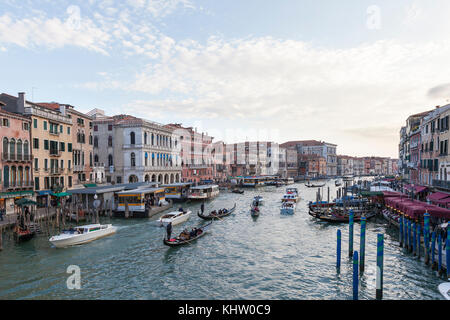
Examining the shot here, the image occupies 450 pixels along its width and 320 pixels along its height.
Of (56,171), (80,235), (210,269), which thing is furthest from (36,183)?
(210,269)

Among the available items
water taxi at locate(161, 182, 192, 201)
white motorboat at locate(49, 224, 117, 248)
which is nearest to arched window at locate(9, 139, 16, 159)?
white motorboat at locate(49, 224, 117, 248)

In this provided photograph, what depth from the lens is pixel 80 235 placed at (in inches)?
837

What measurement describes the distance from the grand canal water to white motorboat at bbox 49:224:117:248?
0.51 meters

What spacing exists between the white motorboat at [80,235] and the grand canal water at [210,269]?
0.51 metres

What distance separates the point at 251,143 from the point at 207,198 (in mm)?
70948

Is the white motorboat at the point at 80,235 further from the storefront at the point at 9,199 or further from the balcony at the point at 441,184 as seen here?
the balcony at the point at 441,184

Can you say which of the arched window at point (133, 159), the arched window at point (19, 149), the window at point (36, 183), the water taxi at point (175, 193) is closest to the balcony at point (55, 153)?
the window at point (36, 183)

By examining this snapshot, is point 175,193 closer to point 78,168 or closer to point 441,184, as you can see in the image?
point 78,168

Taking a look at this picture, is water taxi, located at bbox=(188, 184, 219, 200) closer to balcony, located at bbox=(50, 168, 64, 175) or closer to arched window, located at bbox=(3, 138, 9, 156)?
balcony, located at bbox=(50, 168, 64, 175)

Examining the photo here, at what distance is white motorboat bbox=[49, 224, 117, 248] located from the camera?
796 inches

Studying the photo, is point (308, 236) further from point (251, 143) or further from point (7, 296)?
point (251, 143)

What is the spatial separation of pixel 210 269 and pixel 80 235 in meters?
10.4

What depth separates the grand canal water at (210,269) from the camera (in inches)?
552
